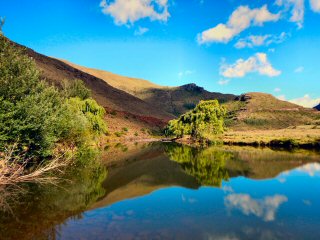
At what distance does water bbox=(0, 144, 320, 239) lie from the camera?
13.3m

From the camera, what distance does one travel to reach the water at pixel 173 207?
1331 cm

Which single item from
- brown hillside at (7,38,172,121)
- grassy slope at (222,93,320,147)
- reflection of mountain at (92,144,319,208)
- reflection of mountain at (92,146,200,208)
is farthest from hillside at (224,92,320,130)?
reflection of mountain at (92,146,200,208)

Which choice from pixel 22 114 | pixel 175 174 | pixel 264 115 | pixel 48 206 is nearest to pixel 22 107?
pixel 22 114

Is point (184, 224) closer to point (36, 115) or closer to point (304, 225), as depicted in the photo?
point (304, 225)

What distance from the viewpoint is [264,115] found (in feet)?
474

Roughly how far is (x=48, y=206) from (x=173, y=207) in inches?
310

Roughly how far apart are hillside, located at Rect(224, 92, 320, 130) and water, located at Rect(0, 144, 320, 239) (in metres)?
107

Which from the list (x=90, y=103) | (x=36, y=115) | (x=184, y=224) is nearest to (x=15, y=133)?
(x=36, y=115)

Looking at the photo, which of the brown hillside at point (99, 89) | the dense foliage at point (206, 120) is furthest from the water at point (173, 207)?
the brown hillside at point (99, 89)

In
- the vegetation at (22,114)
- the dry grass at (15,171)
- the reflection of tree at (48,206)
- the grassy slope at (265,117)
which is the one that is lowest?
the reflection of tree at (48,206)

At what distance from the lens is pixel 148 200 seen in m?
20.0

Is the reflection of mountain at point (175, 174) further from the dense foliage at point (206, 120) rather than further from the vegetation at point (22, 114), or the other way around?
the dense foliage at point (206, 120)

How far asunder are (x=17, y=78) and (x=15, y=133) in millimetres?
5386

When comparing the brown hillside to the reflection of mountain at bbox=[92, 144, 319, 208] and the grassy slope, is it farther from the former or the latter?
the reflection of mountain at bbox=[92, 144, 319, 208]
